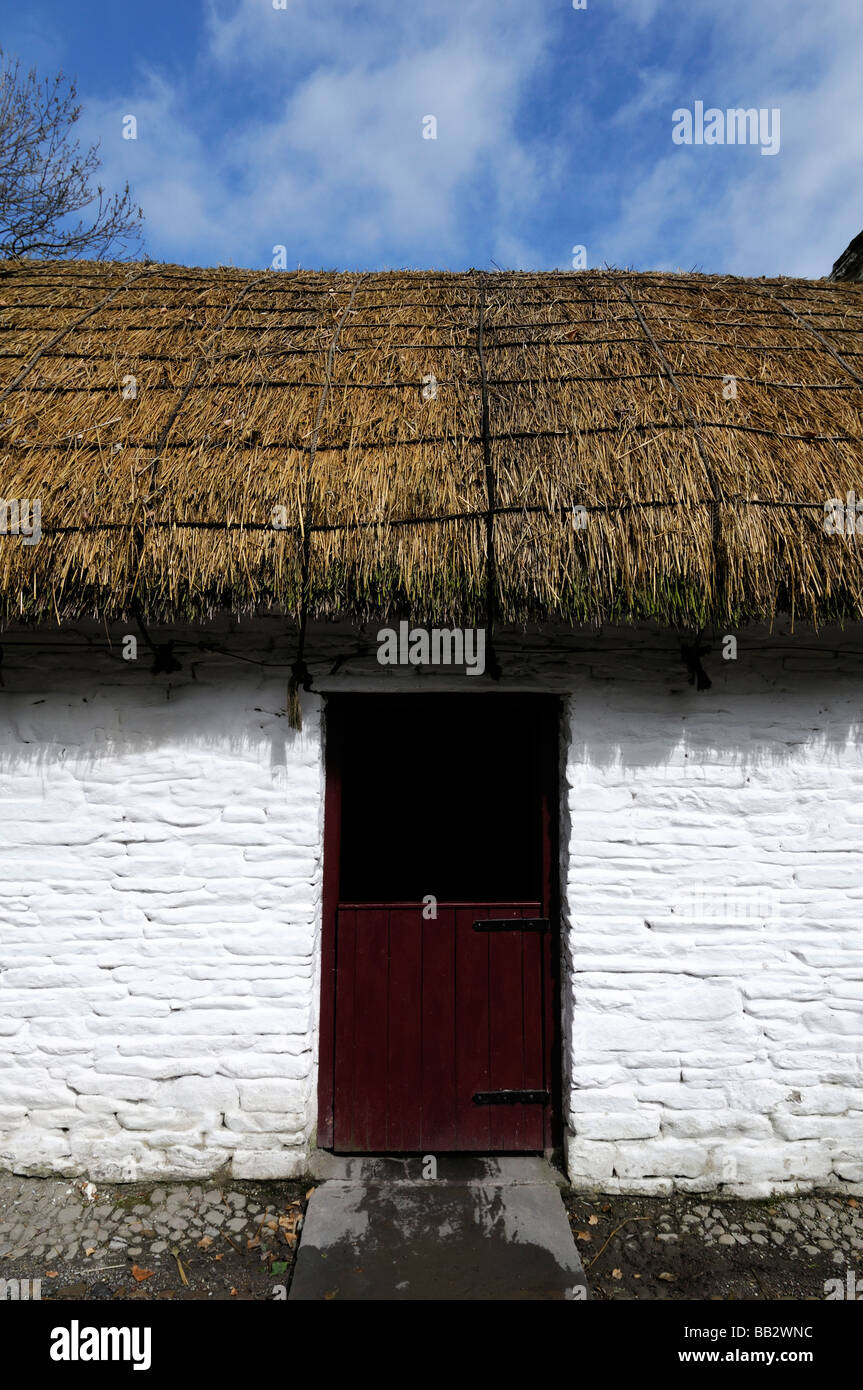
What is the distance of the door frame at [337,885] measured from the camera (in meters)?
3.62

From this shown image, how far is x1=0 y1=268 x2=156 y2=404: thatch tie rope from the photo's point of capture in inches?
155

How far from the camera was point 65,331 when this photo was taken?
4.40 meters

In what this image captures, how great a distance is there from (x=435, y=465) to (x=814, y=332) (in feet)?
9.88

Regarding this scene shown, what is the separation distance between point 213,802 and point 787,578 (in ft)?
9.89

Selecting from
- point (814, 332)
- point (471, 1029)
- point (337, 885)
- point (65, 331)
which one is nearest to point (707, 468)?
point (814, 332)

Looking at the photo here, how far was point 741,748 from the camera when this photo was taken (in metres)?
3.50

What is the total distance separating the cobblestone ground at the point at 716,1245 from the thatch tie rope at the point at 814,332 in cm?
449

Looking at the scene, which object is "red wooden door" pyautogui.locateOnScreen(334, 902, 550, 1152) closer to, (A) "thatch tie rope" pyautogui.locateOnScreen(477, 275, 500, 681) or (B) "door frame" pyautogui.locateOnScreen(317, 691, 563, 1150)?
(B) "door frame" pyautogui.locateOnScreen(317, 691, 563, 1150)

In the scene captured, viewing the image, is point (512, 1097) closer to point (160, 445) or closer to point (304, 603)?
point (304, 603)

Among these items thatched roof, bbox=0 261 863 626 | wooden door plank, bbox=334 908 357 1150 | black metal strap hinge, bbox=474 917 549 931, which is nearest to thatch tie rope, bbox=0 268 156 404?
thatched roof, bbox=0 261 863 626

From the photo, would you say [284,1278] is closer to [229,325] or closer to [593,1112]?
[593,1112]

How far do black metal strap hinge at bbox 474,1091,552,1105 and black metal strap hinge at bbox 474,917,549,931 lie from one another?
85 cm
